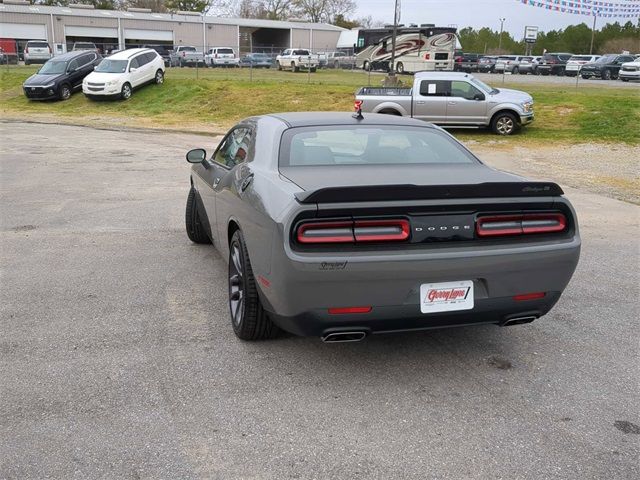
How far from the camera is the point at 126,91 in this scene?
2564 cm

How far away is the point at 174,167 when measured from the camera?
40.8 feet

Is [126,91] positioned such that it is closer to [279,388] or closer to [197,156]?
[197,156]

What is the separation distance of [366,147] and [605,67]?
42.2 meters

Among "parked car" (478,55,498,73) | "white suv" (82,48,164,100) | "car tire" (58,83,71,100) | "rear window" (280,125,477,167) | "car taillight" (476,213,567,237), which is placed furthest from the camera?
"parked car" (478,55,498,73)

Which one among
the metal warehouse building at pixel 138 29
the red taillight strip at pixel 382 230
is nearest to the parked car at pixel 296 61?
the metal warehouse building at pixel 138 29

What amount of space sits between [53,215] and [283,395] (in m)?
5.71

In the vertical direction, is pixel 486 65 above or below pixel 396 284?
above

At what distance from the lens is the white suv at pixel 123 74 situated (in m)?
24.8

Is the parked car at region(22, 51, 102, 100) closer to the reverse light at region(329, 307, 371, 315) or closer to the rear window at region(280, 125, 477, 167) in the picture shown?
the rear window at region(280, 125, 477, 167)

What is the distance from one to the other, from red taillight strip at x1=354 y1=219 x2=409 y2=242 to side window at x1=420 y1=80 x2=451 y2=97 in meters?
15.0

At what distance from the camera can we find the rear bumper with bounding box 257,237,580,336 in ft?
11.0

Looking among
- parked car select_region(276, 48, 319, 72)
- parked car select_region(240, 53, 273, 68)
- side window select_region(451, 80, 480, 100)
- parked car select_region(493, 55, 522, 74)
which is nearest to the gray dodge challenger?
side window select_region(451, 80, 480, 100)

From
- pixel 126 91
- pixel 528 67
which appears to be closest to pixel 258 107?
pixel 126 91

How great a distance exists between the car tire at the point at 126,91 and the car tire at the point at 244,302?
75.4ft
